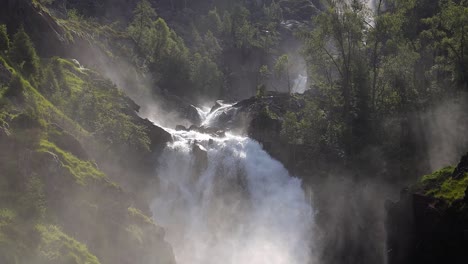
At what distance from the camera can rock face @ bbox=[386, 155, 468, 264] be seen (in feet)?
95.9

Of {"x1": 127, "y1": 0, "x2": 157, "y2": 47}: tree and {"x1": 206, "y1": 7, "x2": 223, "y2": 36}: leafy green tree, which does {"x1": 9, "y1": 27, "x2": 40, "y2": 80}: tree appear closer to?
{"x1": 127, "y1": 0, "x2": 157, "y2": 47}: tree

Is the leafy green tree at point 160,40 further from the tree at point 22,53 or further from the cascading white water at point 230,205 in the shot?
the tree at point 22,53

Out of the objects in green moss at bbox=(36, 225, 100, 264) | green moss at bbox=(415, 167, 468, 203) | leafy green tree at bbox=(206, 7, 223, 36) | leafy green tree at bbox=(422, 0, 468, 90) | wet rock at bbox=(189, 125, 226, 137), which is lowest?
green moss at bbox=(36, 225, 100, 264)

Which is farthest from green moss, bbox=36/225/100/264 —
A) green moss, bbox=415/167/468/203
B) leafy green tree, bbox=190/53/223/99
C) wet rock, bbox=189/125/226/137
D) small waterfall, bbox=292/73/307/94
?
small waterfall, bbox=292/73/307/94

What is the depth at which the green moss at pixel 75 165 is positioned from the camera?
3428cm

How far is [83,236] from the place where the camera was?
106ft

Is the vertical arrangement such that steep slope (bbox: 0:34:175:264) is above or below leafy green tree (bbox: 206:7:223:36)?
below

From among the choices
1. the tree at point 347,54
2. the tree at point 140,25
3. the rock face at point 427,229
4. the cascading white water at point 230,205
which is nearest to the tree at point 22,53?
the cascading white water at point 230,205

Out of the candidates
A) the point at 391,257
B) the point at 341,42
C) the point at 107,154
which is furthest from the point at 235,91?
the point at 391,257

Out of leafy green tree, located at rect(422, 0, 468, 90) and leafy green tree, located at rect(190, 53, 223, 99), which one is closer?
leafy green tree, located at rect(422, 0, 468, 90)

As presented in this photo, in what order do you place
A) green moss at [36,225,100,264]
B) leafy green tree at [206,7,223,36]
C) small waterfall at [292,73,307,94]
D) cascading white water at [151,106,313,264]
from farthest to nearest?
leafy green tree at [206,7,223,36] < small waterfall at [292,73,307,94] < cascading white water at [151,106,313,264] < green moss at [36,225,100,264]

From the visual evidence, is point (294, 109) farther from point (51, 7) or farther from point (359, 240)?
point (51, 7)

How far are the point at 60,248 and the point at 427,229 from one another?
2520cm

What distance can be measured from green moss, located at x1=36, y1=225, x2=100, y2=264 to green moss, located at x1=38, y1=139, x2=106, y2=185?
5775 millimetres
